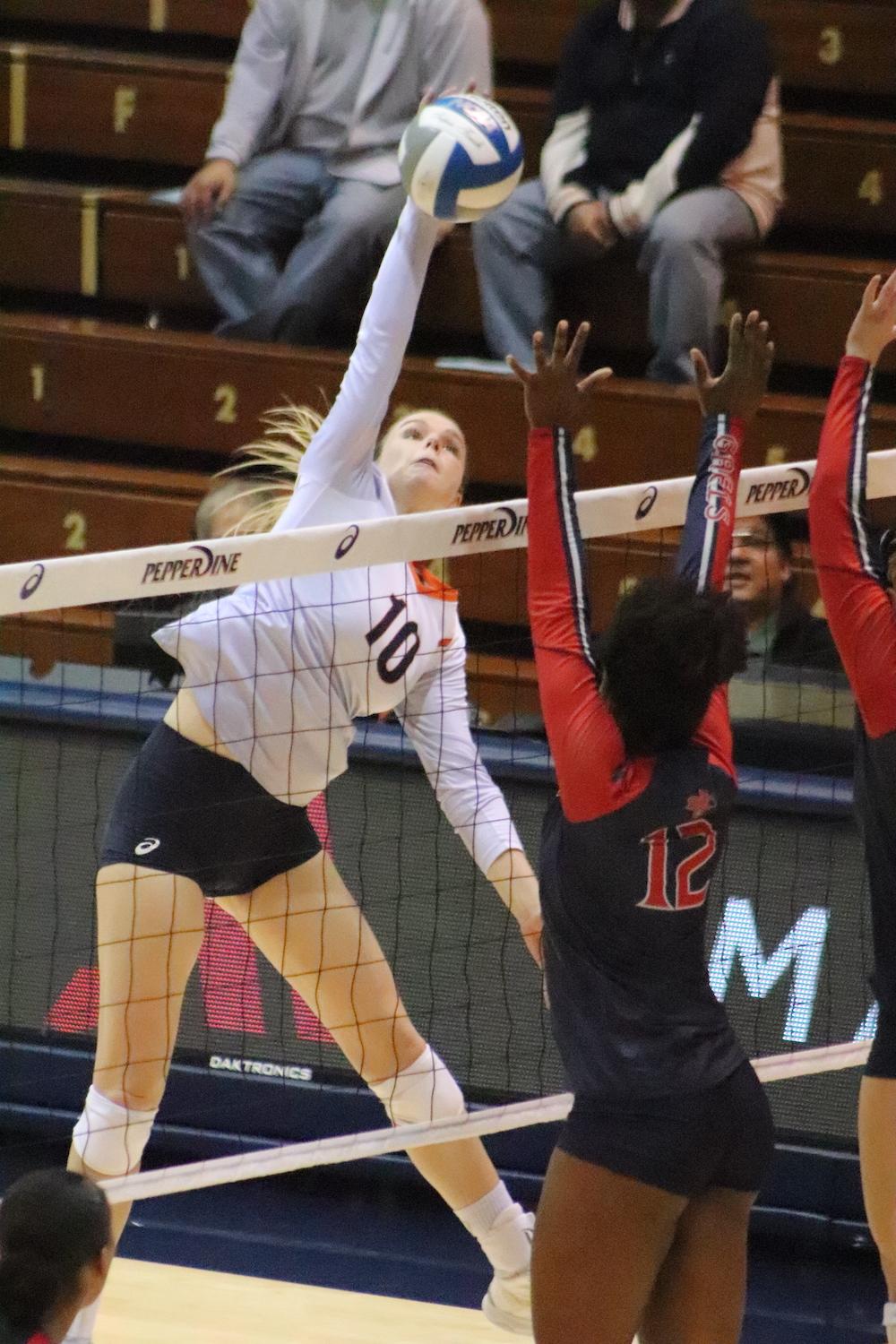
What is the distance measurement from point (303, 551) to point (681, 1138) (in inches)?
52.7

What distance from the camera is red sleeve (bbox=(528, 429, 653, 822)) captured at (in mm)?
2689

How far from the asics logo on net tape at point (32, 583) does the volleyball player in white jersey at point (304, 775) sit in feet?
1.15

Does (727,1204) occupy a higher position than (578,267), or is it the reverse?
(578,267)

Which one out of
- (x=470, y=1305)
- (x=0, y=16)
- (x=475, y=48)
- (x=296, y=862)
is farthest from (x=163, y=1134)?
(x=0, y=16)

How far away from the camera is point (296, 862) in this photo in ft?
12.3

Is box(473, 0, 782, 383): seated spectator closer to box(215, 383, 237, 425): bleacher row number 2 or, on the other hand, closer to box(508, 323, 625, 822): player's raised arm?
box(215, 383, 237, 425): bleacher row number 2

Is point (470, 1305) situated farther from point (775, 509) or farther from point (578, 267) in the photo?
point (578, 267)

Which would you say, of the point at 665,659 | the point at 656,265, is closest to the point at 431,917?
the point at 665,659

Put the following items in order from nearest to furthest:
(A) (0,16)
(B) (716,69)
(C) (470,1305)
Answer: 1. (C) (470,1305)
2. (B) (716,69)
3. (A) (0,16)

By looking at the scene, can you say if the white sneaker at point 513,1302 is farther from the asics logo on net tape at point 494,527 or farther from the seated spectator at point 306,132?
the seated spectator at point 306,132

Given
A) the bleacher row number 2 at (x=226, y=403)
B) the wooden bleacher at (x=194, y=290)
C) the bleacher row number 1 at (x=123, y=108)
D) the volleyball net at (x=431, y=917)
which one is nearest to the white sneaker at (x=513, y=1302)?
the volleyball net at (x=431, y=917)

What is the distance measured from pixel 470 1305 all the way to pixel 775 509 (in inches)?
76.4

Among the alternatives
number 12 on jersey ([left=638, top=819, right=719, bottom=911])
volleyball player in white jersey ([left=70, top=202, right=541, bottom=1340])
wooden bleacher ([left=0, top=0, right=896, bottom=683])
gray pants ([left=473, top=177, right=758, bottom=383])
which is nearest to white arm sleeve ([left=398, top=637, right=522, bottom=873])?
volleyball player in white jersey ([left=70, top=202, right=541, bottom=1340])

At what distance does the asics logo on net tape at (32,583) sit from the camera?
3369 millimetres
